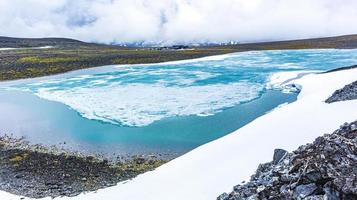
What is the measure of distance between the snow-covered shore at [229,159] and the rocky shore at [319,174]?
3537 mm

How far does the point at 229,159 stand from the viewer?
1609 cm

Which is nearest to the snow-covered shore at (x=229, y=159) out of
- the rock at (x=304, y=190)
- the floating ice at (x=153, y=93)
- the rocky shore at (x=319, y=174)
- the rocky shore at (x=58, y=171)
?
the rocky shore at (x=58, y=171)

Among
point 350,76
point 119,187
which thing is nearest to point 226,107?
point 350,76

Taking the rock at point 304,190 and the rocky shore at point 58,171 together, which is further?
the rocky shore at point 58,171

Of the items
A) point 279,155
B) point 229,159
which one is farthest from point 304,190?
point 229,159

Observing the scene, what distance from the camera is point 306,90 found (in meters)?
32.8

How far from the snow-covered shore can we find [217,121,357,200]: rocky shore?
354cm

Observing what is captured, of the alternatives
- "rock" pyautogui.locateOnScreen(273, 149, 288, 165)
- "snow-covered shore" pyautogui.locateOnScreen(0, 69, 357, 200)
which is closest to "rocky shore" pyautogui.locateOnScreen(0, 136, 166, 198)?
"snow-covered shore" pyautogui.locateOnScreen(0, 69, 357, 200)

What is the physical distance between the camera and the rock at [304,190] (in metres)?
8.64

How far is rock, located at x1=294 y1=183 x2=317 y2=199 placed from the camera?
864 centimetres

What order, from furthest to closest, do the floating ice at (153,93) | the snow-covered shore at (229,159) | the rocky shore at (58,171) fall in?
the floating ice at (153,93) → the rocky shore at (58,171) → the snow-covered shore at (229,159)

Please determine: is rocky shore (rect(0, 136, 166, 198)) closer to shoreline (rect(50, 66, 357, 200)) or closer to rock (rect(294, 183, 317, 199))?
shoreline (rect(50, 66, 357, 200))

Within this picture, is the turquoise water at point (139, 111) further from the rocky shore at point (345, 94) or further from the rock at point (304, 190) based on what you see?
the rock at point (304, 190)

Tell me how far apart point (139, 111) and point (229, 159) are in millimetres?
14579
